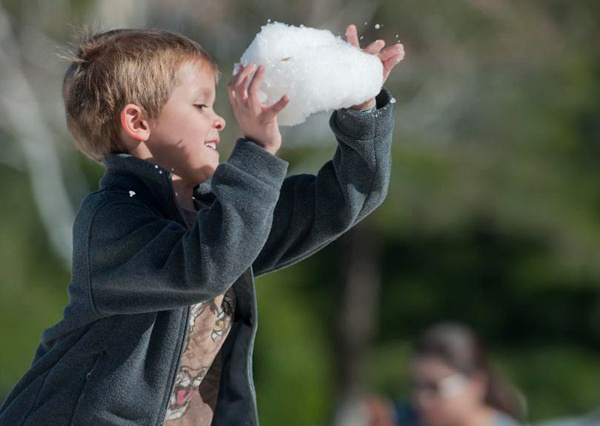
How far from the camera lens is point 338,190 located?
2316mm

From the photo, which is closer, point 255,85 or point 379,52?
point 255,85

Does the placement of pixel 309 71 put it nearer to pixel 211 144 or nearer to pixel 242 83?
pixel 242 83

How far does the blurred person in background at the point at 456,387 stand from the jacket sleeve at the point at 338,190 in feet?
7.83

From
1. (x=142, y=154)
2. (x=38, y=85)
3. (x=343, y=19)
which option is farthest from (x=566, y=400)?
(x=142, y=154)

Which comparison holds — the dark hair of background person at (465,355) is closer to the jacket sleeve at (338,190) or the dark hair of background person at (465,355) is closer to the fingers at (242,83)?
the jacket sleeve at (338,190)

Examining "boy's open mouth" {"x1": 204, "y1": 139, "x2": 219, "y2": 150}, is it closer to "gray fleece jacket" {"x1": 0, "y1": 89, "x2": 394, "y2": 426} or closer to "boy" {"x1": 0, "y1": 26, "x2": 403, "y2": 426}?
"boy" {"x1": 0, "y1": 26, "x2": 403, "y2": 426}

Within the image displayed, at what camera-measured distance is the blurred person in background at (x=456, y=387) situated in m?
4.59

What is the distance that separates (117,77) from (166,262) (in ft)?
1.53

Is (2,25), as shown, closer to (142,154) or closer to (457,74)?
(457,74)

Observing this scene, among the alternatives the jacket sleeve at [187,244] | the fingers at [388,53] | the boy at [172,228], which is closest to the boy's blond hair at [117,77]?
the boy at [172,228]

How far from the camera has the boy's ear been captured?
2.25m

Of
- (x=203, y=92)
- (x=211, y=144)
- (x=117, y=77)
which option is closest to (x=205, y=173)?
(x=211, y=144)

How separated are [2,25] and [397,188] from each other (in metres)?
3.36

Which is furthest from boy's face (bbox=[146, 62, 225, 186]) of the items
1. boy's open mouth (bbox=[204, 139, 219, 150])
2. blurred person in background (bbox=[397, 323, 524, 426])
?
blurred person in background (bbox=[397, 323, 524, 426])
